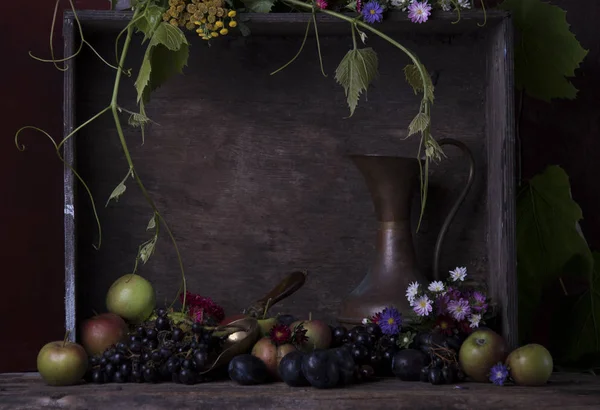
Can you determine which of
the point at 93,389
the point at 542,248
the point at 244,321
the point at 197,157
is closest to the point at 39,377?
the point at 93,389

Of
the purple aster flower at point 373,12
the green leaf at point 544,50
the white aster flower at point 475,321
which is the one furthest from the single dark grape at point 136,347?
the green leaf at point 544,50

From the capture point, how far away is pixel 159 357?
1491mm

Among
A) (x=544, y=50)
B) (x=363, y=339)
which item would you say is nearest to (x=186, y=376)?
(x=363, y=339)

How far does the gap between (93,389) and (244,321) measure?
11.4 inches

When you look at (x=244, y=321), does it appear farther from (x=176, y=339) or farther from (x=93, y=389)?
(x=93, y=389)

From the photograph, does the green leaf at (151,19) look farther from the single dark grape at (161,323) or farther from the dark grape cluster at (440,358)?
the dark grape cluster at (440,358)

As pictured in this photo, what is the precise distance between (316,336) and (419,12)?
62cm

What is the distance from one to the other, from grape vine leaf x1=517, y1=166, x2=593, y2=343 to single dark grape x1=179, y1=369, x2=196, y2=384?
0.72m

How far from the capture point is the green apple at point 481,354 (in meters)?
1.48

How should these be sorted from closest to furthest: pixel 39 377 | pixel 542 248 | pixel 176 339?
1. pixel 176 339
2. pixel 39 377
3. pixel 542 248

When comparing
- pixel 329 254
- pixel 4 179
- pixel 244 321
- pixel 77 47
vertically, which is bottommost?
pixel 244 321

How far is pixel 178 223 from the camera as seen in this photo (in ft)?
5.94

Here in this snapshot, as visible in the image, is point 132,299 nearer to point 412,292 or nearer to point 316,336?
point 316,336

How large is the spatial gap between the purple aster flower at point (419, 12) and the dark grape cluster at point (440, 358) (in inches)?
22.5
